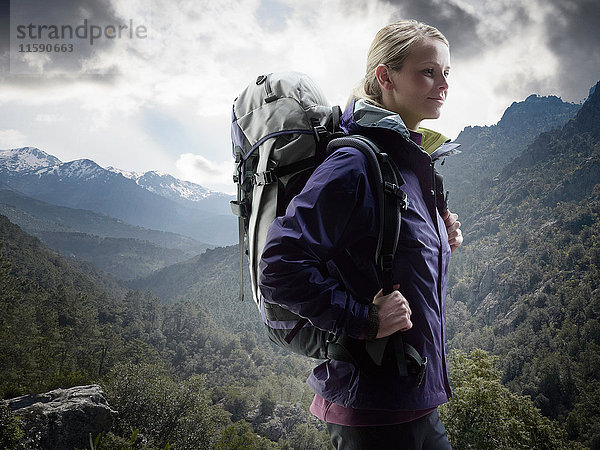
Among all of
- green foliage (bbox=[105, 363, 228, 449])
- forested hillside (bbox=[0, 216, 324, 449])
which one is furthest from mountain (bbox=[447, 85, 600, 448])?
green foliage (bbox=[105, 363, 228, 449])

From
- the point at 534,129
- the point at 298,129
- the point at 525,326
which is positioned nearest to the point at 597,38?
the point at 534,129

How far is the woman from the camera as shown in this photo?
1.01m

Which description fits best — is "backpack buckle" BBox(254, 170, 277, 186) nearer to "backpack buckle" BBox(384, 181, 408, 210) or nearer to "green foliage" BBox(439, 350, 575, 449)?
"backpack buckle" BBox(384, 181, 408, 210)

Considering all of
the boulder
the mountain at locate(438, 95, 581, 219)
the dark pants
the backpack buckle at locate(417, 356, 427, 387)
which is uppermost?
the mountain at locate(438, 95, 581, 219)

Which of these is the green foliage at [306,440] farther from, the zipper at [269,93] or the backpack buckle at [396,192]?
the backpack buckle at [396,192]

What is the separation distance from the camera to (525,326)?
65.7m

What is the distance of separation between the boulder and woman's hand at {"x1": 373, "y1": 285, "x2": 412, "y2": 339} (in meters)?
26.4

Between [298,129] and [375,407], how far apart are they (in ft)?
2.78

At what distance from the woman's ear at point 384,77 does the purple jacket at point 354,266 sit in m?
0.16

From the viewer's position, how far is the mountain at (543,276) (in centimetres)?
4997

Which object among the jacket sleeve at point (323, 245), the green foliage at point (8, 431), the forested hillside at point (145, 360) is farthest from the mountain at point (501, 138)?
the jacket sleeve at point (323, 245)

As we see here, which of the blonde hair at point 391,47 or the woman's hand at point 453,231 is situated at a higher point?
the blonde hair at point 391,47

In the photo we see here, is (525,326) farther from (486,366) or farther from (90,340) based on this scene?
(90,340)

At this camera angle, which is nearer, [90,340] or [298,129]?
[298,129]
